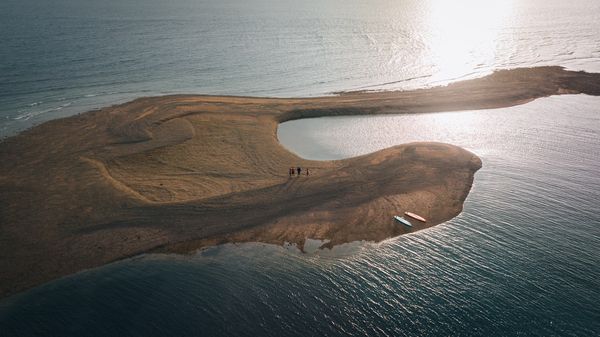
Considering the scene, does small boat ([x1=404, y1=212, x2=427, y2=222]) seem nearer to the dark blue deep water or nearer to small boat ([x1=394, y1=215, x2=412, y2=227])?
small boat ([x1=394, y1=215, x2=412, y2=227])

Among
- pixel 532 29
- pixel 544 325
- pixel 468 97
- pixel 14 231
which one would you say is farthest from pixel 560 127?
pixel 532 29

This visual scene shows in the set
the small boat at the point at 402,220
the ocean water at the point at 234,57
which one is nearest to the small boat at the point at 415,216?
the small boat at the point at 402,220

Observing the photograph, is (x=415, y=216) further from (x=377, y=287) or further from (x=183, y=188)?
(x=183, y=188)

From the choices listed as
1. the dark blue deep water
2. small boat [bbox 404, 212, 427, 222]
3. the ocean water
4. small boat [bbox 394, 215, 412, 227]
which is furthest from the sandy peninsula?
the ocean water

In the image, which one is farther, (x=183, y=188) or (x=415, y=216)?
(x=183, y=188)

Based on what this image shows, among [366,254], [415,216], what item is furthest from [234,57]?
[366,254]

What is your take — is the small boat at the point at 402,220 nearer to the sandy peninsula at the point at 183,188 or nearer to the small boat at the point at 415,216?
the sandy peninsula at the point at 183,188
